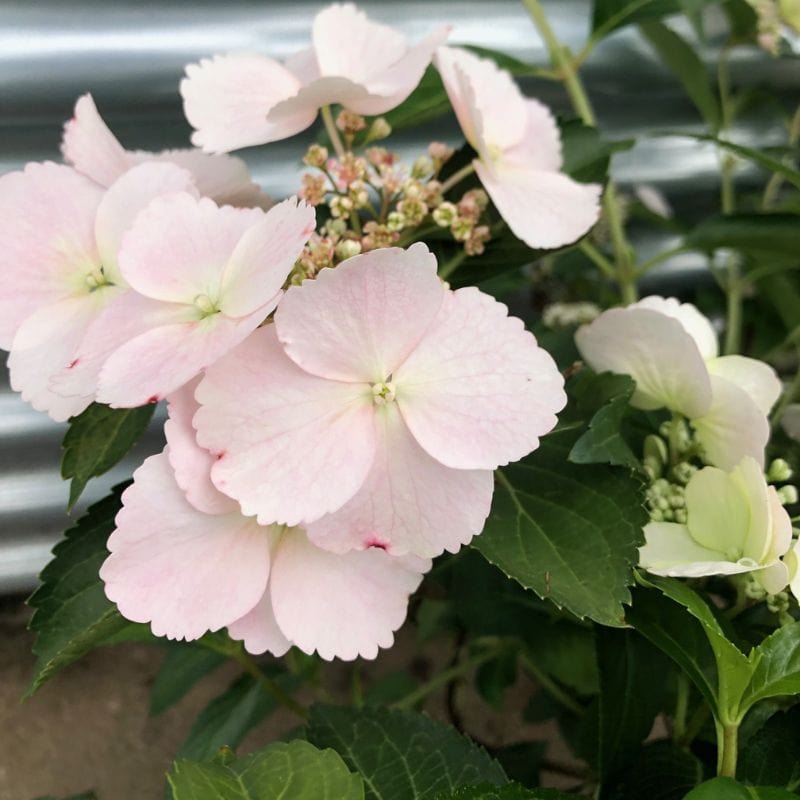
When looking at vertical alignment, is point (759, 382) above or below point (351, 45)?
below

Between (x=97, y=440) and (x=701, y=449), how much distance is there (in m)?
0.38

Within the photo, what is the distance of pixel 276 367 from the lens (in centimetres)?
39

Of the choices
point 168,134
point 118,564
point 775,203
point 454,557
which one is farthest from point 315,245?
point 775,203

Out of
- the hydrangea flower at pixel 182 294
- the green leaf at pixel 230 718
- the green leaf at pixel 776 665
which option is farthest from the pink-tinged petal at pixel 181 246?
the green leaf at pixel 230 718

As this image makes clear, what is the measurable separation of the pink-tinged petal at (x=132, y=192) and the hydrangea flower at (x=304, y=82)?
4 cm

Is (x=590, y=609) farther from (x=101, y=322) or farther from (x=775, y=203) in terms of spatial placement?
(x=775, y=203)

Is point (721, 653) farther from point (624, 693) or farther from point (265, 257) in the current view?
point (265, 257)

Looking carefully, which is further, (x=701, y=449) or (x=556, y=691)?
(x=556, y=691)

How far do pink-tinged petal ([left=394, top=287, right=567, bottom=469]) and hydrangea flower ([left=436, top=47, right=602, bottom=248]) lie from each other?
0.13 metres

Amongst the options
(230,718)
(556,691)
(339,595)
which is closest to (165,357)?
(339,595)

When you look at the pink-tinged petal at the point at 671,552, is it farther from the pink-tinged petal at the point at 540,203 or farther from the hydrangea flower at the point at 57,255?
the hydrangea flower at the point at 57,255

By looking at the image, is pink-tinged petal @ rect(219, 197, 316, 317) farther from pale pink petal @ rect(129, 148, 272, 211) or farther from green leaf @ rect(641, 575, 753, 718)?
green leaf @ rect(641, 575, 753, 718)

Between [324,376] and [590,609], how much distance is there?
183 millimetres

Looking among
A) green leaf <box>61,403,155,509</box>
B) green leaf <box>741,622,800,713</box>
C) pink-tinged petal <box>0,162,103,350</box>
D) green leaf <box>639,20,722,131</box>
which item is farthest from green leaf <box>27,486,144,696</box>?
green leaf <box>639,20,722,131</box>
